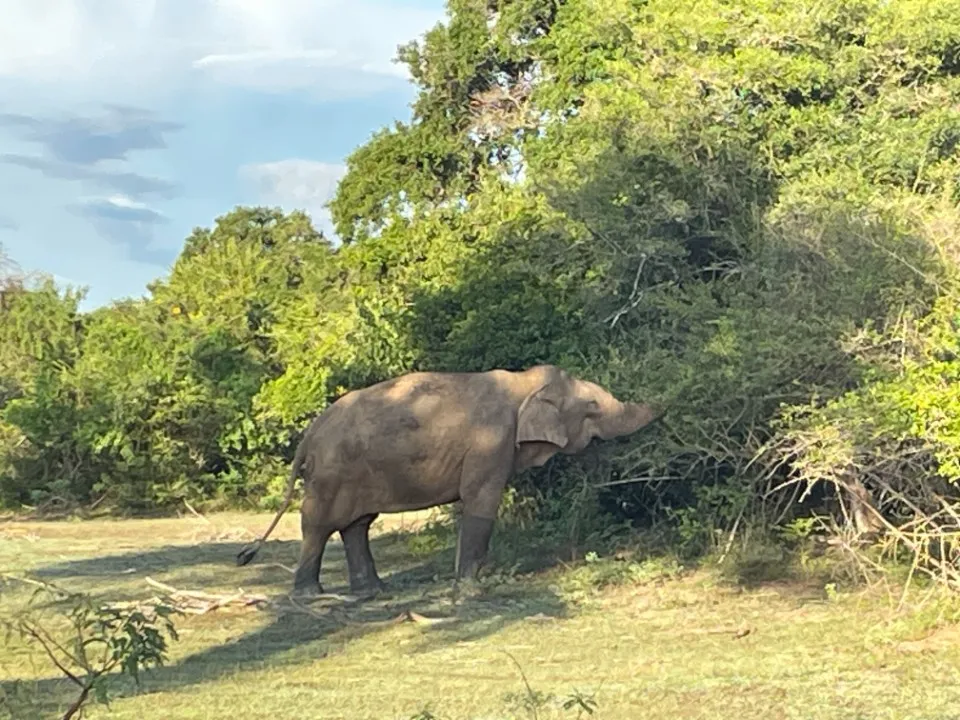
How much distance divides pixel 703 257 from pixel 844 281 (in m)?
3.12

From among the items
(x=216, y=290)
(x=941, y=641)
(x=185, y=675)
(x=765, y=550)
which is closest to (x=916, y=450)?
(x=941, y=641)

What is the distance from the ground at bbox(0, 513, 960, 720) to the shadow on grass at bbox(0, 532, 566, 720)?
3cm

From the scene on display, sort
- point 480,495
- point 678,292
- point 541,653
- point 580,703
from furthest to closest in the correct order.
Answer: point 678,292 → point 480,495 → point 541,653 → point 580,703

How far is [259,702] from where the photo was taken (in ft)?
28.2

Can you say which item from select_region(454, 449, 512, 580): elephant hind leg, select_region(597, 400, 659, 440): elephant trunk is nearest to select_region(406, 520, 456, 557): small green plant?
select_region(454, 449, 512, 580): elephant hind leg

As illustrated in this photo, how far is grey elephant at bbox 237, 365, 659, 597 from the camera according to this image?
13477mm

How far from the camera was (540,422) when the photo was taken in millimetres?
13531

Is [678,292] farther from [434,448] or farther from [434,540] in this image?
[434,540]

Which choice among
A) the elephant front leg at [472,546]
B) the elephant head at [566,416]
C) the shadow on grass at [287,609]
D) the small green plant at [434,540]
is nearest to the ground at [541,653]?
the shadow on grass at [287,609]

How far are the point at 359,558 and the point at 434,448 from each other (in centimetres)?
135

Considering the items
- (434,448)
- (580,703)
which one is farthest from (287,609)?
(580,703)

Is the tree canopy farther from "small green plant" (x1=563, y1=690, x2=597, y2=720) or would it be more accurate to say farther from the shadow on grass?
"small green plant" (x1=563, y1=690, x2=597, y2=720)

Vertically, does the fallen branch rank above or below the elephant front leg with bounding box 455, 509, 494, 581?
below

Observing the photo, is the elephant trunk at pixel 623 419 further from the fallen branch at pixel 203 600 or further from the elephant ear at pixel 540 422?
the fallen branch at pixel 203 600
